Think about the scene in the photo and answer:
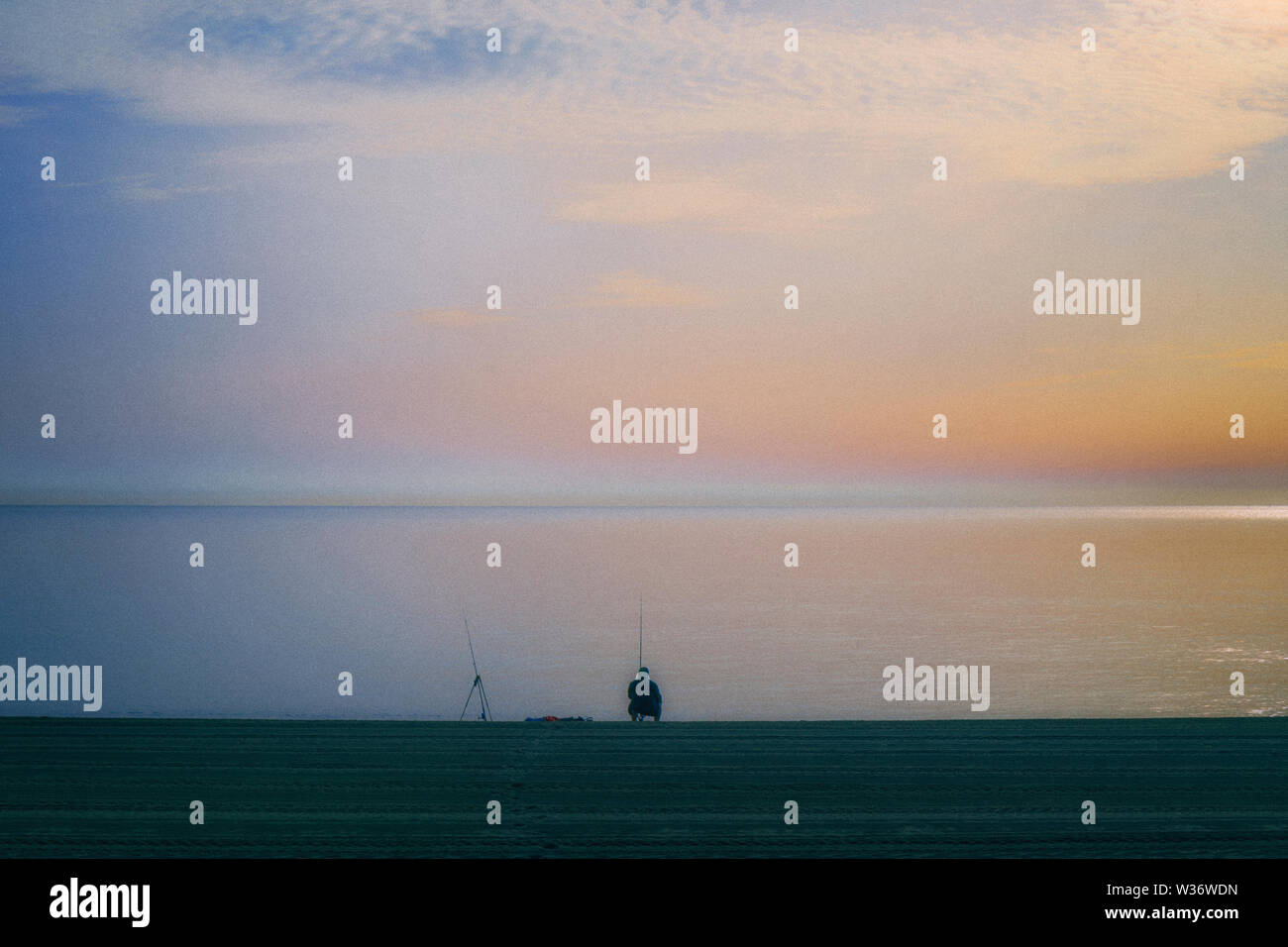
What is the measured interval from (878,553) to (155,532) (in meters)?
93.2

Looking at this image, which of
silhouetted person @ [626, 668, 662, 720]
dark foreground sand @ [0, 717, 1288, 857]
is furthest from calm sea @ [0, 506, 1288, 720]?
dark foreground sand @ [0, 717, 1288, 857]

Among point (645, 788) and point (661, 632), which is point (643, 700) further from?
point (661, 632)

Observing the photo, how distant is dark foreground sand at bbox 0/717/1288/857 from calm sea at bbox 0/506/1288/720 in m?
12.6

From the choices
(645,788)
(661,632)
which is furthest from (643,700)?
(661,632)

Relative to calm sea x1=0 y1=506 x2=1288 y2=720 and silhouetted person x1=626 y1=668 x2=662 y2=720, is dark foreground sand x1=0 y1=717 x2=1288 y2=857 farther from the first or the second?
calm sea x1=0 y1=506 x2=1288 y2=720

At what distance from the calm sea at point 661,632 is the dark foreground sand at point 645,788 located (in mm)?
12605

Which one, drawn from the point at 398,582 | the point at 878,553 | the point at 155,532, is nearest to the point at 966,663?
the point at 398,582

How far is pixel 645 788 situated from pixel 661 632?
34.1 meters

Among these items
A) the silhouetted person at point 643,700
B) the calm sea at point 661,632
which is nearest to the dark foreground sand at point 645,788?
the silhouetted person at point 643,700

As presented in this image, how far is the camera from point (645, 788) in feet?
30.3

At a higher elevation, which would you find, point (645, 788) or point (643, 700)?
point (643, 700)

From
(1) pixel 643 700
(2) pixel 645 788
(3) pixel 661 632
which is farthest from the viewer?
(3) pixel 661 632

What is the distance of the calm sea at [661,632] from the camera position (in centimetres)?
2898
